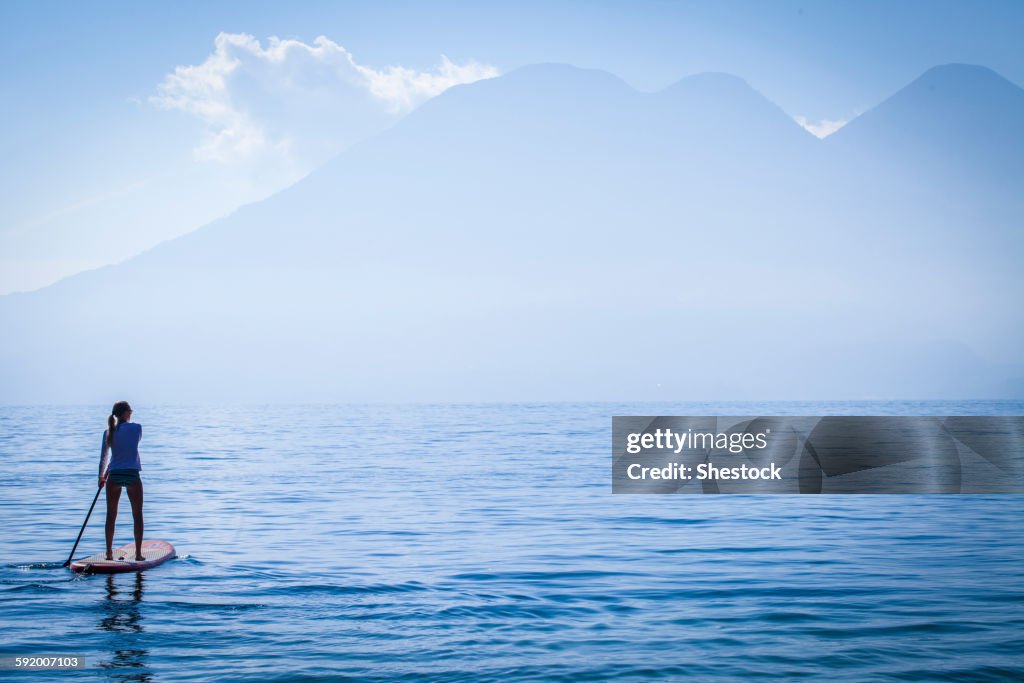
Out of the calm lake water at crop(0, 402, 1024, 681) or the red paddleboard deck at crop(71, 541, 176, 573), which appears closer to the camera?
the calm lake water at crop(0, 402, 1024, 681)

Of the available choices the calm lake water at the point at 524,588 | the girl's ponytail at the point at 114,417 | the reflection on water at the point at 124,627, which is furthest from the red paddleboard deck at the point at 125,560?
the girl's ponytail at the point at 114,417

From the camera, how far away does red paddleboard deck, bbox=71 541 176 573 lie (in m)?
15.0

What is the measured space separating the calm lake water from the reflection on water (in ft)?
0.14

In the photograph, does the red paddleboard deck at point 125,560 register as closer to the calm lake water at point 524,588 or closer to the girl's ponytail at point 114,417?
the calm lake water at point 524,588

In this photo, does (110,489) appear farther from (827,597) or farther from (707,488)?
(707,488)

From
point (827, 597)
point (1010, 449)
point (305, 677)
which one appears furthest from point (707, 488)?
point (1010, 449)

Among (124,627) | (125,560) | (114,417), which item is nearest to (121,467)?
(114,417)

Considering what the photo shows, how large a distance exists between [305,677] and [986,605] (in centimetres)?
875

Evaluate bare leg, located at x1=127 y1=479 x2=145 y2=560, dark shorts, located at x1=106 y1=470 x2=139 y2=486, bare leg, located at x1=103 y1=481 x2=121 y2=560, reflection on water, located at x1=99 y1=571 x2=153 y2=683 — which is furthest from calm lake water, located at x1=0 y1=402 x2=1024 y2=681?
dark shorts, located at x1=106 y1=470 x2=139 y2=486

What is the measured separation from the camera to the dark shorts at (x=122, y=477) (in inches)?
617

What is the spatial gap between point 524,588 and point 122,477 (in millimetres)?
6751

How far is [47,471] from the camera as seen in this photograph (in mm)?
34719

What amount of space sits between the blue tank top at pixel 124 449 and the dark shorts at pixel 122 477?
7 centimetres

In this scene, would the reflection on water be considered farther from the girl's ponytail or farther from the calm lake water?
the girl's ponytail
